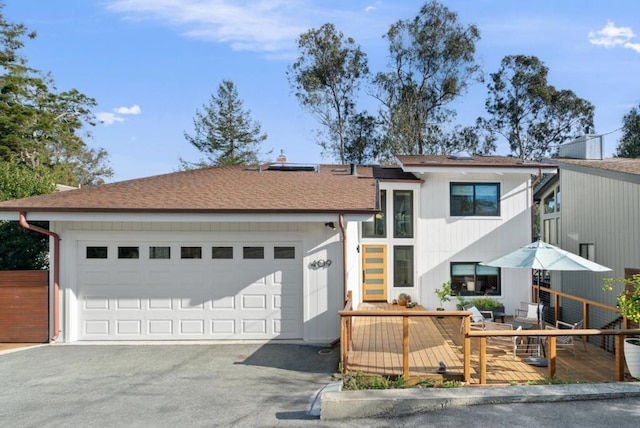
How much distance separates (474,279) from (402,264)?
2.22 m

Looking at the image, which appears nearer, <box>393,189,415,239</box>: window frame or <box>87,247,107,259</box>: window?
<box>87,247,107,259</box>: window

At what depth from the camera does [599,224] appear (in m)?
10.4

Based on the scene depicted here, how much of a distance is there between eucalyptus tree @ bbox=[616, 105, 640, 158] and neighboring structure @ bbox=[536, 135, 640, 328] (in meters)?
17.8

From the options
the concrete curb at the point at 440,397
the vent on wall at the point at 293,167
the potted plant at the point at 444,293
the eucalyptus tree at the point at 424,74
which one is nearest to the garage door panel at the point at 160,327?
the concrete curb at the point at 440,397

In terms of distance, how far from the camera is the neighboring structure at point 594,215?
9.11 metres

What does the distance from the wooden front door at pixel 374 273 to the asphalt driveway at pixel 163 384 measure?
478 cm

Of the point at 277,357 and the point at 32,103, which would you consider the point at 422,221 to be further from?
the point at 32,103

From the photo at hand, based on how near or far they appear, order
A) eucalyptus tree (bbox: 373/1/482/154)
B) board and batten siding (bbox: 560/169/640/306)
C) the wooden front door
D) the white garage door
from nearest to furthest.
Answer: the white garage door < board and batten siding (bbox: 560/169/640/306) < the wooden front door < eucalyptus tree (bbox: 373/1/482/154)

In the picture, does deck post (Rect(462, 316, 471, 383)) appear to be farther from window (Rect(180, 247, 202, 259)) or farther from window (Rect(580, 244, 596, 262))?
window (Rect(580, 244, 596, 262))

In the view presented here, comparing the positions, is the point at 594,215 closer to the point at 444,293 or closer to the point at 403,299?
the point at 444,293

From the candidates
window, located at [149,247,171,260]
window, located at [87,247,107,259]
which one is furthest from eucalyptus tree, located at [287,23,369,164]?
window, located at [87,247,107,259]

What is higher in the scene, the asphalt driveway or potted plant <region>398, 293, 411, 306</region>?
→ potted plant <region>398, 293, 411, 306</region>

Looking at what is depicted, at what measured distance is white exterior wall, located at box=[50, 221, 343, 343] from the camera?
340 inches

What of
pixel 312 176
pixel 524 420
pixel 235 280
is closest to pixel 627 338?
pixel 524 420
